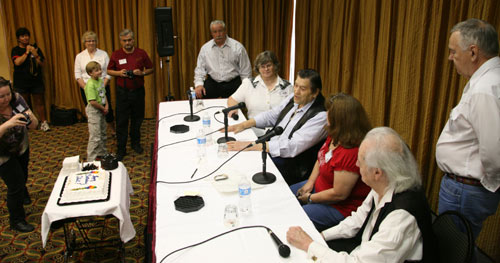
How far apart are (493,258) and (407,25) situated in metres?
1.93

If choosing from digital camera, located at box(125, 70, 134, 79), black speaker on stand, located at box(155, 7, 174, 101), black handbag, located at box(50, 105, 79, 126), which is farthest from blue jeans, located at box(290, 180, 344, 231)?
black handbag, located at box(50, 105, 79, 126)

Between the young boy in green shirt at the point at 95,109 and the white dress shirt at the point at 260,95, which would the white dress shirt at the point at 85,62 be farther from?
the white dress shirt at the point at 260,95

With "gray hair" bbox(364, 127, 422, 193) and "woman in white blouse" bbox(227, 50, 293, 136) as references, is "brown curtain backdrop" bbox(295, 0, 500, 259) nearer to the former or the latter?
"woman in white blouse" bbox(227, 50, 293, 136)

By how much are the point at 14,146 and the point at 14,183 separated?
0.29 m

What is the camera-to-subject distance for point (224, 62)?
197 inches

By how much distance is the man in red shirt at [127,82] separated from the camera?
4293 mm

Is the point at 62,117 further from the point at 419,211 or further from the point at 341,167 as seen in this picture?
the point at 419,211

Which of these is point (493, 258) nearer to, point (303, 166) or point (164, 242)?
point (303, 166)

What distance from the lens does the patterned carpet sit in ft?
9.11

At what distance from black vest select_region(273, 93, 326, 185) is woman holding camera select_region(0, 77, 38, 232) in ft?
6.32

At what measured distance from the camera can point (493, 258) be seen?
2.70m

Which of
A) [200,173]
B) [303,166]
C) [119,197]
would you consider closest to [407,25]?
[303,166]

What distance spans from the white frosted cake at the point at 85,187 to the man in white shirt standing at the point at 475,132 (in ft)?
6.55

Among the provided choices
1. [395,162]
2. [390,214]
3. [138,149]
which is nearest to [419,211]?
[390,214]
